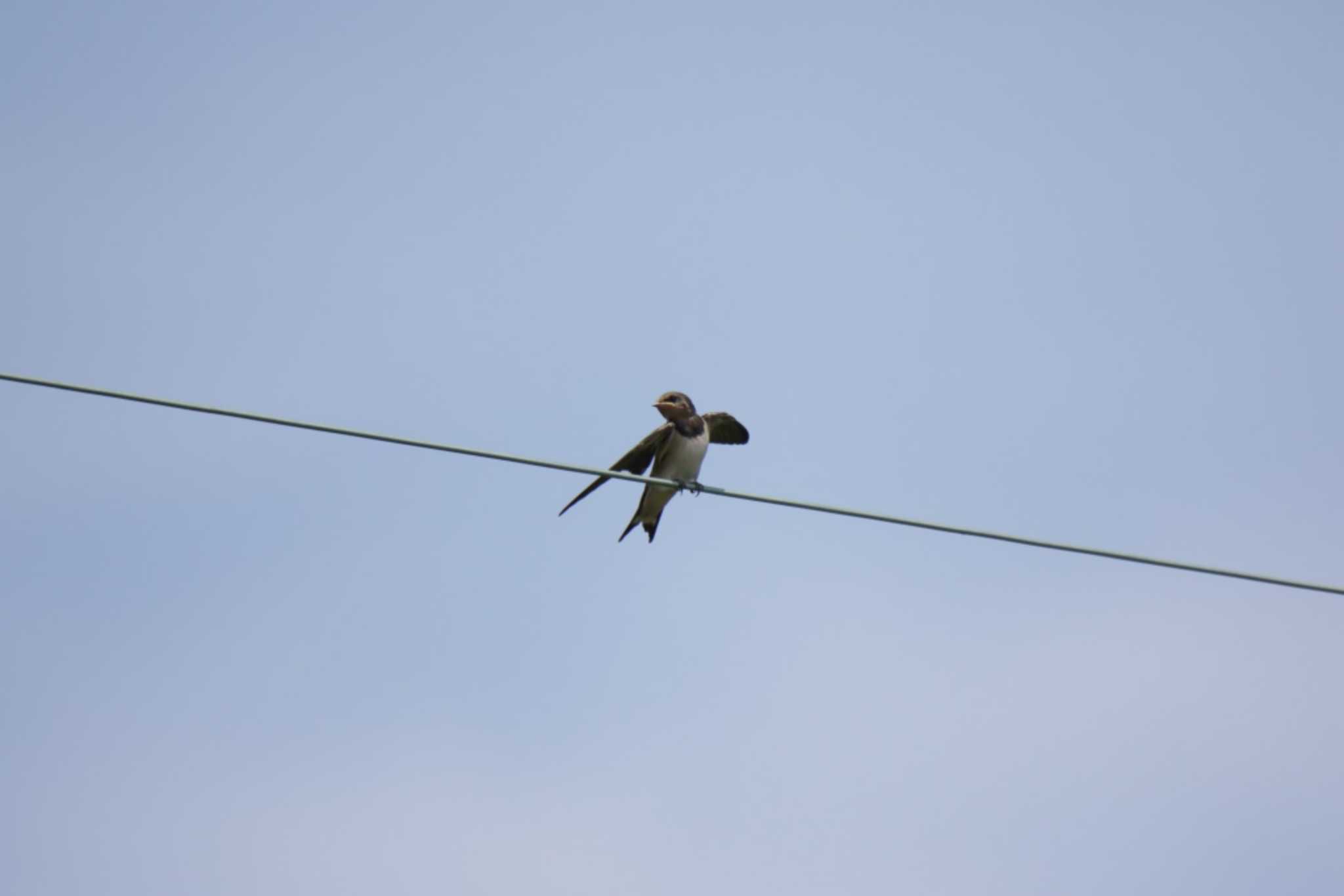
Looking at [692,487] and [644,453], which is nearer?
[692,487]

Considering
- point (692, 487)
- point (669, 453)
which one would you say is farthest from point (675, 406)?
point (692, 487)

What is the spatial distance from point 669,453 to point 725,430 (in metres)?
1.17

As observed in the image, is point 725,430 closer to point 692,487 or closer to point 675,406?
point 675,406

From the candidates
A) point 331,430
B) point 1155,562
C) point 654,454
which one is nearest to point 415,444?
point 331,430

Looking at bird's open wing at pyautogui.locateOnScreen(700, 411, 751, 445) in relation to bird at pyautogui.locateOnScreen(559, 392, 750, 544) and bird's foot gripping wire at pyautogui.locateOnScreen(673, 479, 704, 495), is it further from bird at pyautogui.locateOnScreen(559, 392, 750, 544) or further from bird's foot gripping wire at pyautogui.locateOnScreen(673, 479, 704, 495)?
bird's foot gripping wire at pyautogui.locateOnScreen(673, 479, 704, 495)

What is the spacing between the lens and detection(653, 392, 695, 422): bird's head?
12.5 m

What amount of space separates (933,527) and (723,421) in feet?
21.0

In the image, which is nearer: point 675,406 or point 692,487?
point 692,487

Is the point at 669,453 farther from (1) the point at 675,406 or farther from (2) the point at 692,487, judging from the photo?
(2) the point at 692,487

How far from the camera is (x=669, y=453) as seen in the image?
12422mm

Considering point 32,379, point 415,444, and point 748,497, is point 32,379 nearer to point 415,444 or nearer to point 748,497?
point 415,444

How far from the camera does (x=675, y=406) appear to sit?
12555 millimetres

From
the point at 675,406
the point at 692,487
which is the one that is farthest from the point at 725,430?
the point at 692,487

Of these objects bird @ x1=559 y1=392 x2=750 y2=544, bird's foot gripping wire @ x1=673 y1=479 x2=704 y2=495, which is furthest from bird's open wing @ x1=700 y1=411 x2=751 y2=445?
bird's foot gripping wire @ x1=673 y1=479 x2=704 y2=495
